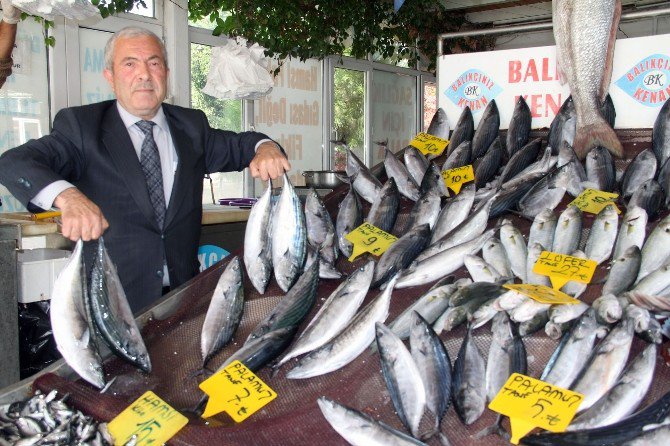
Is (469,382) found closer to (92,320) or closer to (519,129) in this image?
(92,320)

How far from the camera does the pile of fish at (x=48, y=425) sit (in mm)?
1422

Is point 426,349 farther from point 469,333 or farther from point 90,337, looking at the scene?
point 90,337

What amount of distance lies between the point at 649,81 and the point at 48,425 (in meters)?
2.84

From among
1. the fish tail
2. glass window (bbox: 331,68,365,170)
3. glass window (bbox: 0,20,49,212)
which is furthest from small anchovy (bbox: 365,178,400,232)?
glass window (bbox: 331,68,365,170)

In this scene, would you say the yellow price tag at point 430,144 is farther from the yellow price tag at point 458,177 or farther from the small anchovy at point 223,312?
the small anchovy at point 223,312

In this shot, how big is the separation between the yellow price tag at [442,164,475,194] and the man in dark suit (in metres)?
0.73

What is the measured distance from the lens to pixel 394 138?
10891 millimetres

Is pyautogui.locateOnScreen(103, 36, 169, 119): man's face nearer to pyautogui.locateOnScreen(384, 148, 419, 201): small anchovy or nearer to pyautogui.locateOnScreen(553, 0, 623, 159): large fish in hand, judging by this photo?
pyautogui.locateOnScreen(384, 148, 419, 201): small anchovy

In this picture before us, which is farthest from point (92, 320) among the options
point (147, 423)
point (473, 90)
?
point (473, 90)

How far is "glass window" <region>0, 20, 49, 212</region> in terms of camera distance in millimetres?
5320

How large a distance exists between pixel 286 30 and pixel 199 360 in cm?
646

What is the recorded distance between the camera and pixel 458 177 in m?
2.71

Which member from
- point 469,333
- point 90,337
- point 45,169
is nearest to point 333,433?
point 469,333

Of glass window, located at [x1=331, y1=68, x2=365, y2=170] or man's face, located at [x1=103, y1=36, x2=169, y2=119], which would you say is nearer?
man's face, located at [x1=103, y1=36, x2=169, y2=119]
